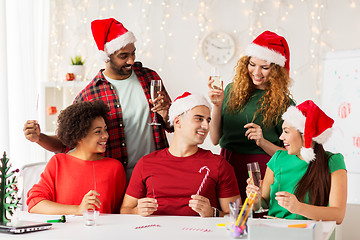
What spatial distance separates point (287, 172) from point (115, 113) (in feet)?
3.52

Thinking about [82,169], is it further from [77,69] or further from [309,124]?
[77,69]

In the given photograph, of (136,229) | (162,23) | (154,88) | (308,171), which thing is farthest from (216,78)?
(162,23)

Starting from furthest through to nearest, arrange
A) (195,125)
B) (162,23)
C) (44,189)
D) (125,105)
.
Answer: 1. (162,23)
2. (125,105)
3. (195,125)
4. (44,189)

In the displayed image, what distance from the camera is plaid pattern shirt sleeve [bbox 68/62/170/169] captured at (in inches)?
113

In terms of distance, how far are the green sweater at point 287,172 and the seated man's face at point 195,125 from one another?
42 cm

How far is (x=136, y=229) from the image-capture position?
2.03 meters

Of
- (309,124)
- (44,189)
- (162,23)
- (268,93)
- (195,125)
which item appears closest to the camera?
(309,124)

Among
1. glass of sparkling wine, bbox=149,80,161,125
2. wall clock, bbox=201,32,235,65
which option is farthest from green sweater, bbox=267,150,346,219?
wall clock, bbox=201,32,235,65

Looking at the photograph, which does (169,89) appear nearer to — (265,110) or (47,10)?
(47,10)

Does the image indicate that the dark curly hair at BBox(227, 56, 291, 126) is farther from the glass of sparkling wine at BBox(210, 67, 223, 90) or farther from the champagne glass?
the champagne glass

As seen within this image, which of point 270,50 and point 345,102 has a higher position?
point 270,50

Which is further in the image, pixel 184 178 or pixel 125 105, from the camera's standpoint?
pixel 125 105

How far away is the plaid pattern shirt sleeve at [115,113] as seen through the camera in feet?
9.41

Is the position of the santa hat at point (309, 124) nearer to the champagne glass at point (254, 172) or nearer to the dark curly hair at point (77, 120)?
the champagne glass at point (254, 172)
